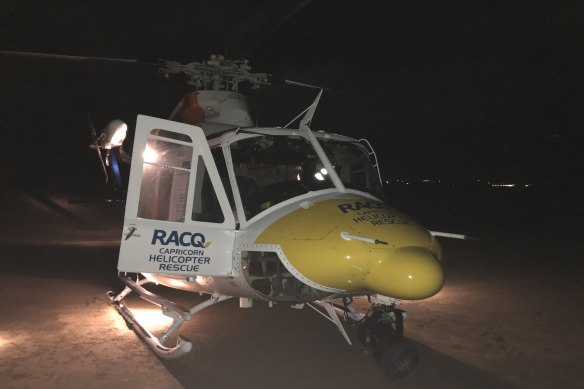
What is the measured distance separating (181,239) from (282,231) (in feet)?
3.35

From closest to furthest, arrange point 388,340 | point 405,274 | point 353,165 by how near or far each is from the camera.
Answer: point 405,274
point 388,340
point 353,165

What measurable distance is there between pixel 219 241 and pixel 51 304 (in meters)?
4.99

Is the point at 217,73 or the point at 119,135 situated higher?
the point at 217,73

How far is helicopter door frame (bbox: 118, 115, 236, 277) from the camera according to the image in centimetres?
445

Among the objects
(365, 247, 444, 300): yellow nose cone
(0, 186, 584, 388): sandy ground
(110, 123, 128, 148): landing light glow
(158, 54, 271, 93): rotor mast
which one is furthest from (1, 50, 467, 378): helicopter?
(110, 123, 128, 148): landing light glow

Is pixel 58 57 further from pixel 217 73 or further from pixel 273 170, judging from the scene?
pixel 273 170

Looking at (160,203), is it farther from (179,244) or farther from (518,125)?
(518,125)

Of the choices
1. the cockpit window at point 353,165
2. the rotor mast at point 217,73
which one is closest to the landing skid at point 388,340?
the cockpit window at point 353,165

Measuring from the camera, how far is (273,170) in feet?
18.1

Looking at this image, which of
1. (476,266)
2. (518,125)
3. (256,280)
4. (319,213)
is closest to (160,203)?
(256,280)

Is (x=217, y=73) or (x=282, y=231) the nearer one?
(x=282, y=231)

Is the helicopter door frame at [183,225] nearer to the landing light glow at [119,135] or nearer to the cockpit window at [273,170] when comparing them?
the cockpit window at [273,170]

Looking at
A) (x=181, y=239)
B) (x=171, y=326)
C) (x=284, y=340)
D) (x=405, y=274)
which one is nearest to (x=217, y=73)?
(x=181, y=239)

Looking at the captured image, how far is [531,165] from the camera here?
1726 inches
